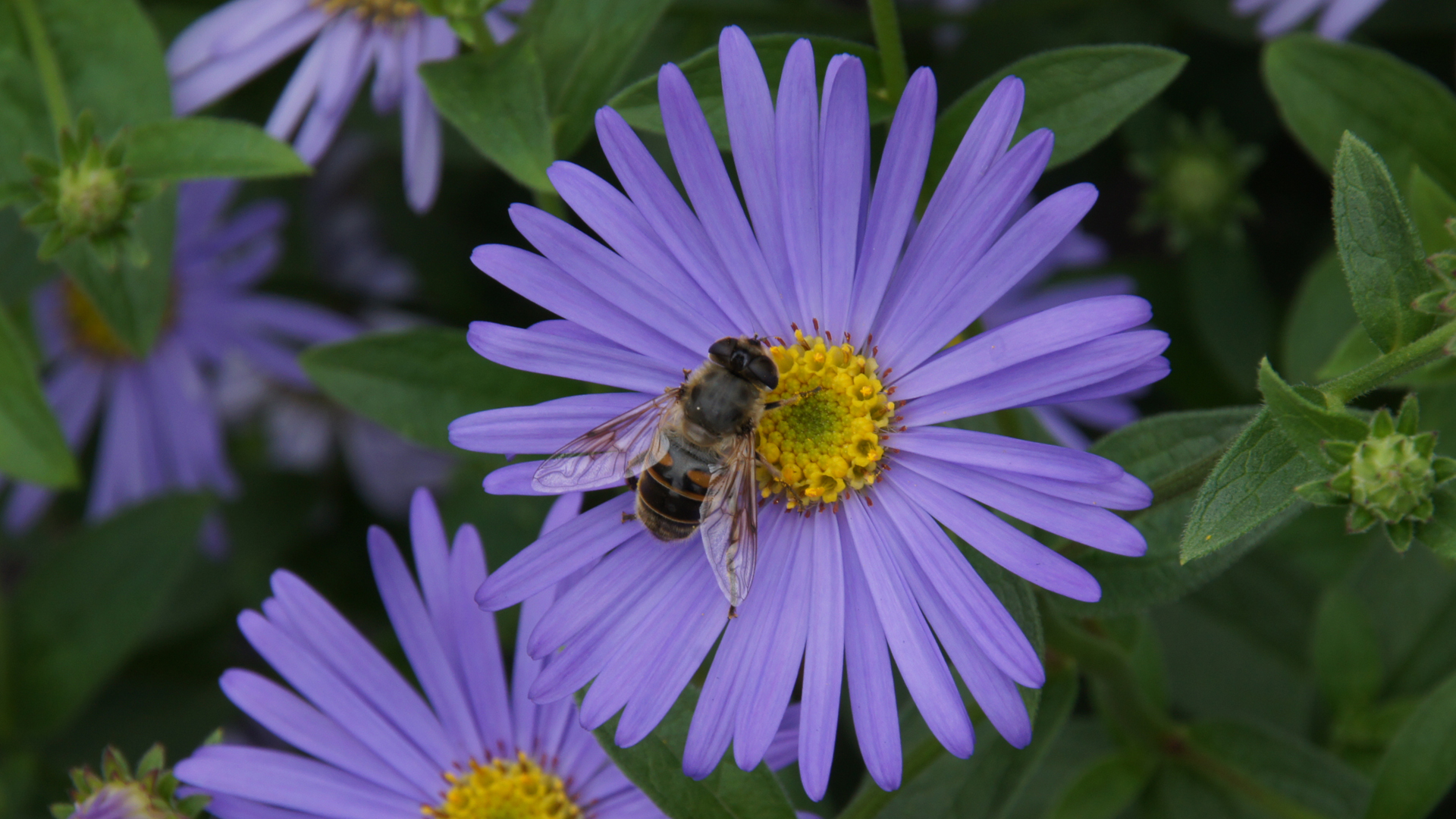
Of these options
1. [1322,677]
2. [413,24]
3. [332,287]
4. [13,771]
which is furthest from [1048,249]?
[332,287]

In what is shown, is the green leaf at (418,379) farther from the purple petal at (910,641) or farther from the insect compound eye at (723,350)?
the purple petal at (910,641)

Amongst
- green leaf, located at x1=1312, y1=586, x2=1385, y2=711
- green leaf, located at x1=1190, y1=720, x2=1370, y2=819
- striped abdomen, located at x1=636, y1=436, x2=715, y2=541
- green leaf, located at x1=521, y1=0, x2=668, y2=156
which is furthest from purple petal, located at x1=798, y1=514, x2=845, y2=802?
green leaf, located at x1=1312, y1=586, x2=1385, y2=711

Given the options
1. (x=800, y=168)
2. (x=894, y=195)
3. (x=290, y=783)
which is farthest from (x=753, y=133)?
(x=290, y=783)

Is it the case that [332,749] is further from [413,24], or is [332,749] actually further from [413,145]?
[413,24]

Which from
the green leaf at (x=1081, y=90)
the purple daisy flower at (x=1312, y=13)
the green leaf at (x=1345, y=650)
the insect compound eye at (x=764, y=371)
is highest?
the purple daisy flower at (x=1312, y=13)

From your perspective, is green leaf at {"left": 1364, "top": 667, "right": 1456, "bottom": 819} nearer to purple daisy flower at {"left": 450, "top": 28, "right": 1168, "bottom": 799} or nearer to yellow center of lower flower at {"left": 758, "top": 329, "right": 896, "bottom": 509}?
purple daisy flower at {"left": 450, "top": 28, "right": 1168, "bottom": 799}

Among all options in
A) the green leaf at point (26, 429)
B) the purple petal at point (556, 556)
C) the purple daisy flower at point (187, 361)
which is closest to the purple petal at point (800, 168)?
the purple petal at point (556, 556)

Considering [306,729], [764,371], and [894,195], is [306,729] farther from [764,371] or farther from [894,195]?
[894,195]
